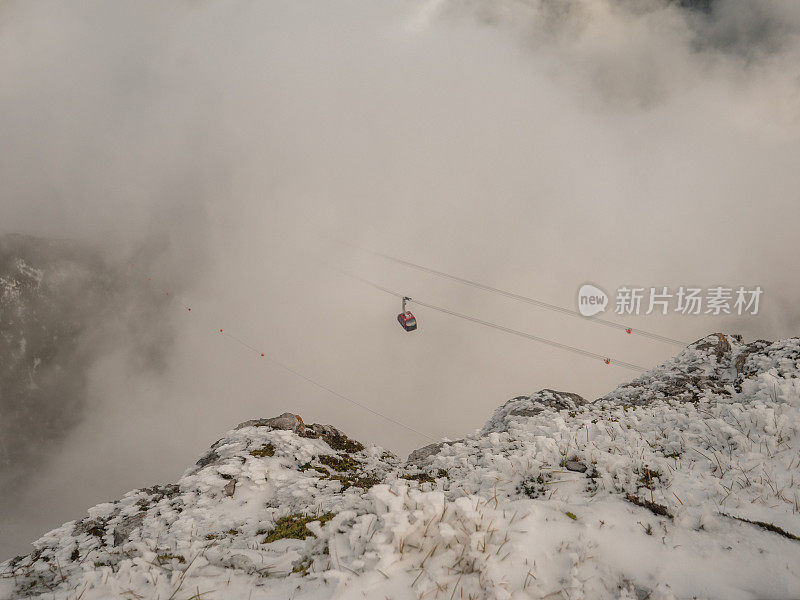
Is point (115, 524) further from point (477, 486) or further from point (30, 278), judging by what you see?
point (30, 278)

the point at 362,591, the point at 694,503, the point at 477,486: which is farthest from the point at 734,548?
the point at 362,591

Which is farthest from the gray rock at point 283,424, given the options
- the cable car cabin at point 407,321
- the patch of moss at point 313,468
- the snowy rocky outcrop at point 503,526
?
the cable car cabin at point 407,321

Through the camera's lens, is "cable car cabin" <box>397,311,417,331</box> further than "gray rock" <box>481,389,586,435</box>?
Yes

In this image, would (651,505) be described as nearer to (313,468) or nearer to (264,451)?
(313,468)

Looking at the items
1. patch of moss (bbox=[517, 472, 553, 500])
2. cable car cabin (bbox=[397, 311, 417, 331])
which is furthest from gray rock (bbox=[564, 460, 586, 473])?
cable car cabin (bbox=[397, 311, 417, 331])

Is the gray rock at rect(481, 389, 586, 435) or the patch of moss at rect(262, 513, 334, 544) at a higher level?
the gray rock at rect(481, 389, 586, 435)

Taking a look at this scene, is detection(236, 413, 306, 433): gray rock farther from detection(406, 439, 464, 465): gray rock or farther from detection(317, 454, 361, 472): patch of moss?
detection(406, 439, 464, 465): gray rock

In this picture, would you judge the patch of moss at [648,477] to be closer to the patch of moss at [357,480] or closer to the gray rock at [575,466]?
the gray rock at [575,466]
